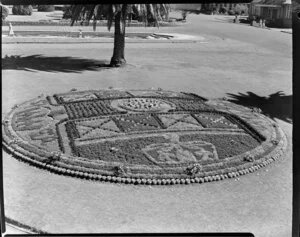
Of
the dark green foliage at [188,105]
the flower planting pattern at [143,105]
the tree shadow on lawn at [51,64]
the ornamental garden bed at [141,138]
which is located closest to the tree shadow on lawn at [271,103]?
the ornamental garden bed at [141,138]

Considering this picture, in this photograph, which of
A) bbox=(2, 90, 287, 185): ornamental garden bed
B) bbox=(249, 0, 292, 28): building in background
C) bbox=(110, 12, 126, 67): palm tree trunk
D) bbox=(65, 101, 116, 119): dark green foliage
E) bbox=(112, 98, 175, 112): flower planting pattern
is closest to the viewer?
bbox=(249, 0, 292, 28): building in background

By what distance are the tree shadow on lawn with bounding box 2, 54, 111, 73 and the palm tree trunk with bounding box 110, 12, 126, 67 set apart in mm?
433

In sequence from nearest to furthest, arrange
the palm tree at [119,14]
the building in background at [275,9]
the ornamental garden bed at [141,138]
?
the building in background at [275,9] < the ornamental garden bed at [141,138] < the palm tree at [119,14]

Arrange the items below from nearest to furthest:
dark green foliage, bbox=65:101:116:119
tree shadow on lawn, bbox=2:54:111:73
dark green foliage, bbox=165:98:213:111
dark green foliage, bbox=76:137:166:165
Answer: dark green foliage, bbox=76:137:166:165 → dark green foliage, bbox=65:101:116:119 → dark green foliage, bbox=165:98:213:111 → tree shadow on lawn, bbox=2:54:111:73

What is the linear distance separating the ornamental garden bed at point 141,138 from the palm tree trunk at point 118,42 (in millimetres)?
A: 5191

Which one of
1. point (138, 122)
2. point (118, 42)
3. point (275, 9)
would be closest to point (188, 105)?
point (138, 122)

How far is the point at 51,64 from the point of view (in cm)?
A: 1698

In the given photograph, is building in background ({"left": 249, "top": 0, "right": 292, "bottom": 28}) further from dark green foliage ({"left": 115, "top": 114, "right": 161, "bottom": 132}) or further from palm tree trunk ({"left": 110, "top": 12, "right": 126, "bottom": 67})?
palm tree trunk ({"left": 110, "top": 12, "right": 126, "bottom": 67})

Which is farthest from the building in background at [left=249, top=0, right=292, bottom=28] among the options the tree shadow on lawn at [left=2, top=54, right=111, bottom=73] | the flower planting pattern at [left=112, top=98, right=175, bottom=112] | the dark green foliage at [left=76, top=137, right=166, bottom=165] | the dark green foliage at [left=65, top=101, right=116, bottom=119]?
the tree shadow on lawn at [left=2, top=54, right=111, bottom=73]

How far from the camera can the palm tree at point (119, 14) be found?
1407 cm

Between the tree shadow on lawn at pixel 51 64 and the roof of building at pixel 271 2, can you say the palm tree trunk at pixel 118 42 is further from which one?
the roof of building at pixel 271 2

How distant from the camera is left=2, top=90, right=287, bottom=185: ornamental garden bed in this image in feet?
24.3

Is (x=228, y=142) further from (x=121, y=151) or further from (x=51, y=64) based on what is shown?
(x=51, y=64)

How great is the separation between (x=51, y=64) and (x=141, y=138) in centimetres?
940
